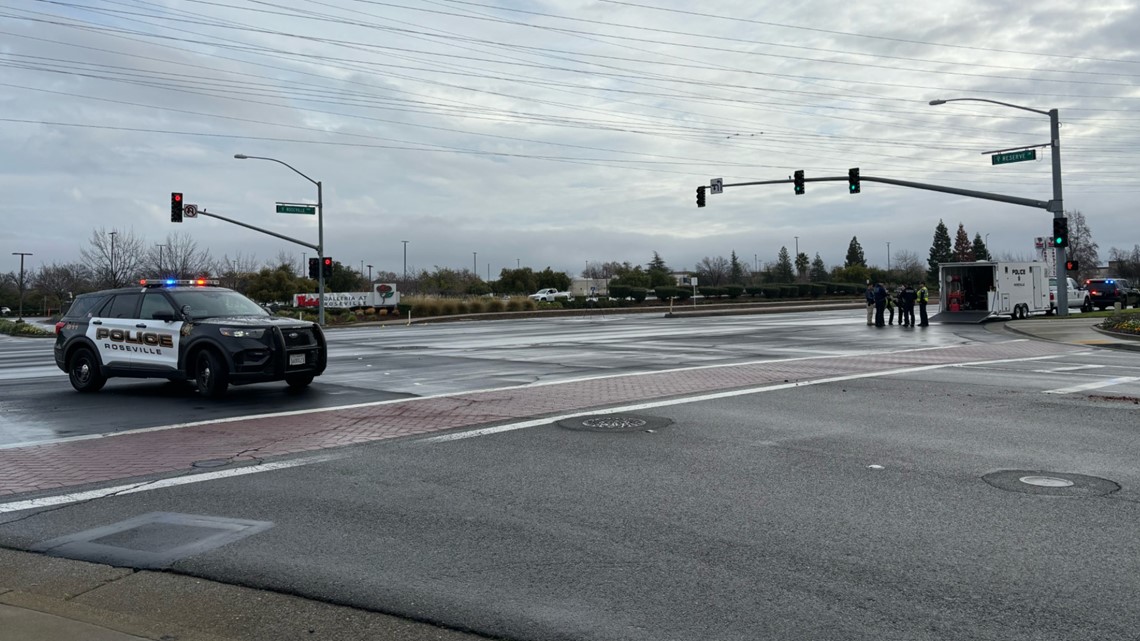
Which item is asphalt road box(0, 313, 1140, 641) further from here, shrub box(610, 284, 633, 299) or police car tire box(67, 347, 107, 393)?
shrub box(610, 284, 633, 299)

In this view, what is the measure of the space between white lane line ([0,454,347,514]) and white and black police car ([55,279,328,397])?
17.1 ft

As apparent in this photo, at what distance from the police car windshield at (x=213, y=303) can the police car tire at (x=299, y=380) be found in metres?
1.18

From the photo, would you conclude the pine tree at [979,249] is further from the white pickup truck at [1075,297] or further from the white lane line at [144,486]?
the white lane line at [144,486]

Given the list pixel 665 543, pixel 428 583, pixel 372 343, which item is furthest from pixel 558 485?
pixel 372 343

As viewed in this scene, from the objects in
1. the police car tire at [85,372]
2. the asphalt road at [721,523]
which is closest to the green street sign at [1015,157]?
the asphalt road at [721,523]

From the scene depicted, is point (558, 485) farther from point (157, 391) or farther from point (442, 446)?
point (157, 391)

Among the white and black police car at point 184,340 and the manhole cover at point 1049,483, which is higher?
the white and black police car at point 184,340

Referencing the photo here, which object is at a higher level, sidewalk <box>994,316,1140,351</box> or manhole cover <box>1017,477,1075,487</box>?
sidewalk <box>994,316,1140,351</box>

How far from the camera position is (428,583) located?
197 inches

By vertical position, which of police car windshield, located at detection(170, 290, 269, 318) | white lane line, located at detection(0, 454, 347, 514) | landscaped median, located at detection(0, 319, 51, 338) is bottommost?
white lane line, located at detection(0, 454, 347, 514)

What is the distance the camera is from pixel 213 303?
557 inches

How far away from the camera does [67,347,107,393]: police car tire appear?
14.6m

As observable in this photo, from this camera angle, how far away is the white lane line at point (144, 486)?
7055 mm

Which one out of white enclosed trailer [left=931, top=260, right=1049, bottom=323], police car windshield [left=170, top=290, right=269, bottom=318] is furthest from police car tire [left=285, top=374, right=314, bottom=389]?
white enclosed trailer [left=931, top=260, right=1049, bottom=323]
